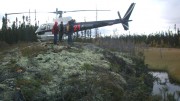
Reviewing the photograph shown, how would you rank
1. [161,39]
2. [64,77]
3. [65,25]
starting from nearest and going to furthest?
[64,77] → [65,25] → [161,39]

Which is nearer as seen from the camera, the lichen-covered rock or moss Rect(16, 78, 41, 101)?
moss Rect(16, 78, 41, 101)

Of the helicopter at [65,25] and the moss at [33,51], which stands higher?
the helicopter at [65,25]

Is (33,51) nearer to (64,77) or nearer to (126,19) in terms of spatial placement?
(64,77)

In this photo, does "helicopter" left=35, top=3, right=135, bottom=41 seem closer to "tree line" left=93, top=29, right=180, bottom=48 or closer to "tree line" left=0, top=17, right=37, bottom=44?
"tree line" left=0, top=17, right=37, bottom=44

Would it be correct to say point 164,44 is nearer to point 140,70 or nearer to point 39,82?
point 140,70

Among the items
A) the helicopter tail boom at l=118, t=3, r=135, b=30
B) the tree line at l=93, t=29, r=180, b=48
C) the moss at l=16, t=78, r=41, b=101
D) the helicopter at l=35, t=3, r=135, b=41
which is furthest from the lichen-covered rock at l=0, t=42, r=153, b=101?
the tree line at l=93, t=29, r=180, b=48

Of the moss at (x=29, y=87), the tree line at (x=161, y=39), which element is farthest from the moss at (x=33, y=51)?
the tree line at (x=161, y=39)

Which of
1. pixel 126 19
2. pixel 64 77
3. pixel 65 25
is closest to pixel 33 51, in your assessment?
pixel 64 77

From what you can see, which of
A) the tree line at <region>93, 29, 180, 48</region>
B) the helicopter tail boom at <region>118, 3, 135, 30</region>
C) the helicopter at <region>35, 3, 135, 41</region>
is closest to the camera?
the helicopter at <region>35, 3, 135, 41</region>

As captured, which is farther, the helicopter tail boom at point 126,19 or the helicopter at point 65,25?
the helicopter tail boom at point 126,19

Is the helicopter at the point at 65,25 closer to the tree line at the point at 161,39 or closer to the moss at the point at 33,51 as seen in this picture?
the moss at the point at 33,51

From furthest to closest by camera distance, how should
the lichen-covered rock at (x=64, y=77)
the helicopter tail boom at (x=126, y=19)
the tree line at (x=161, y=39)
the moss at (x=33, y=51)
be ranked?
1. the tree line at (x=161, y=39)
2. the helicopter tail boom at (x=126, y=19)
3. the moss at (x=33, y=51)
4. the lichen-covered rock at (x=64, y=77)

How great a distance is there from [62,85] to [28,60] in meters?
3.67

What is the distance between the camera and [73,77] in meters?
13.0
